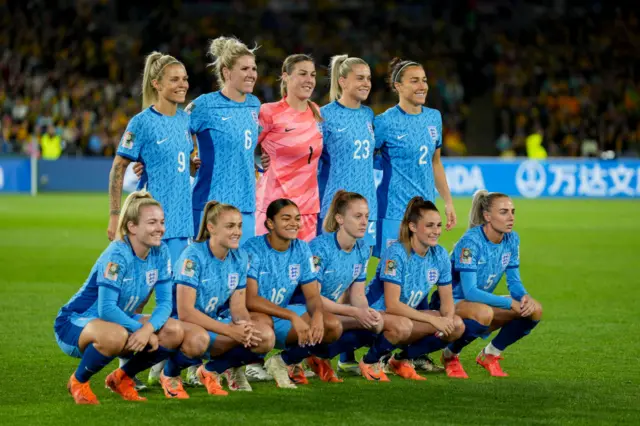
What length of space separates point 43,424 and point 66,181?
24405 mm

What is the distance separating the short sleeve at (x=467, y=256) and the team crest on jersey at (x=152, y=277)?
209 cm

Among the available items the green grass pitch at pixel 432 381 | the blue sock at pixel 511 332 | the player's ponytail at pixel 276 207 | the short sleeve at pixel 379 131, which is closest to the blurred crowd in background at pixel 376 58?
the green grass pitch at pixel 432 381

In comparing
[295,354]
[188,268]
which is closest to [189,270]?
[188,268]

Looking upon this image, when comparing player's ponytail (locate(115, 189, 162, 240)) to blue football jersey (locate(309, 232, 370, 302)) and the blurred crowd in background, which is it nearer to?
blue football jersey (locate(309, 232, 370, 302))

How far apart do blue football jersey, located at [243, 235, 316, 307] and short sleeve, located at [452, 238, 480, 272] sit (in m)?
1.06

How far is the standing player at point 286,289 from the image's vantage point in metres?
6.93

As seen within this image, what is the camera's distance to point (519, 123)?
3161 centimetres

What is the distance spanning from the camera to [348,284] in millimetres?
7371

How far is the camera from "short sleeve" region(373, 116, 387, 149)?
26.8 ft

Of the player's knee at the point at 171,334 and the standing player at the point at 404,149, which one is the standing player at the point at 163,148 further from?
the standing player at the point at 404,149

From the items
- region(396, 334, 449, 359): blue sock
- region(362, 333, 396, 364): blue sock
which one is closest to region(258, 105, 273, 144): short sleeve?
region(362, 333, 396, 364): blue sock

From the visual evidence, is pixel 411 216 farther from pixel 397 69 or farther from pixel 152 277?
pixel 152 277

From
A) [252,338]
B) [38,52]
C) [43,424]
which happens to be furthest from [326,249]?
[38,52]

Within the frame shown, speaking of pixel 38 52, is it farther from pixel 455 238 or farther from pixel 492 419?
pixel 492 419
